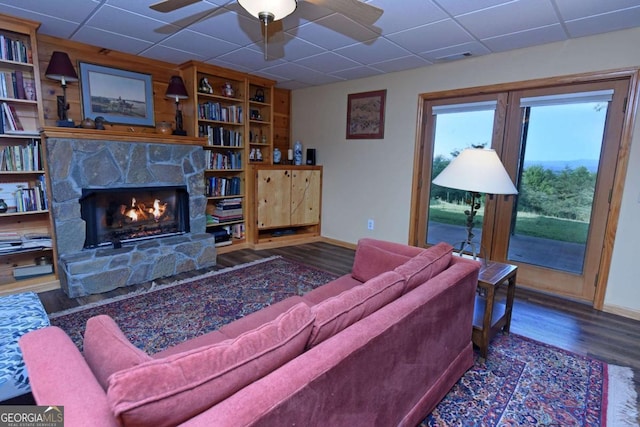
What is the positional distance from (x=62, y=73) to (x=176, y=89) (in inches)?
40.8

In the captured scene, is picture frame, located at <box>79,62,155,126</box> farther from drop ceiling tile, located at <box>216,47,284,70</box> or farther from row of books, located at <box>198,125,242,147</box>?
drop ceiling tile, located at <box>216,47,284,70</box>

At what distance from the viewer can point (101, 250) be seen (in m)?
3.19

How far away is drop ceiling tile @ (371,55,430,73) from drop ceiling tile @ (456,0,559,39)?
2.62 ft

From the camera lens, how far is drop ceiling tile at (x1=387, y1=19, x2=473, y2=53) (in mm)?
2670

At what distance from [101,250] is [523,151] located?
4.20 meters

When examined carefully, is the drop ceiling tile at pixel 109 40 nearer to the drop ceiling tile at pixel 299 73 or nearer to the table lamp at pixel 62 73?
the table lamp at pixel 62 73

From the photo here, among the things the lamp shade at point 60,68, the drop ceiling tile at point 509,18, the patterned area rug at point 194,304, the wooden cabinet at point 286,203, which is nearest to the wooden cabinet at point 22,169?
the lamp shade at point 60,68

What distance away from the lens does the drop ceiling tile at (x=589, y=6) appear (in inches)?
86.2

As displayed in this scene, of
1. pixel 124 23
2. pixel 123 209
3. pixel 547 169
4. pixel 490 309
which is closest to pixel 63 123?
pixel 123 209

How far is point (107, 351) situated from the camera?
3.13 ft

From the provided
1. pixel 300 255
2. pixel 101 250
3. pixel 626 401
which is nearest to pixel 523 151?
pixel 626 401

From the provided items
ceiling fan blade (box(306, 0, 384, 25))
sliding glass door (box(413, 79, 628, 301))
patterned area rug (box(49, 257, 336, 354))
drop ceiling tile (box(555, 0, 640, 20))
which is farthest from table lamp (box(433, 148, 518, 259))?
patterned area rug (box(49, 257, 336, 354))

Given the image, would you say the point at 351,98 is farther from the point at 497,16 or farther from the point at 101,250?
the point at 101,250

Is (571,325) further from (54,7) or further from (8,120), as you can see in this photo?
(8,120)
